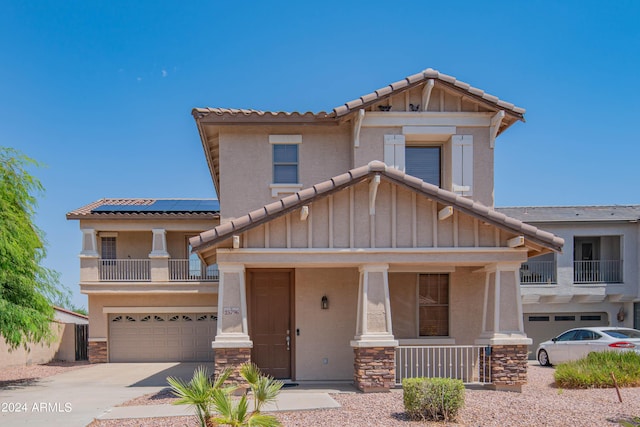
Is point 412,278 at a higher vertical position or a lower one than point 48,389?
higher

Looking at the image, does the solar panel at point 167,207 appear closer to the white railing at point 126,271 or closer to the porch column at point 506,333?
the white railing at point 126,271

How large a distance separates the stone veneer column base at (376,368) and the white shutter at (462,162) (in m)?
4.63

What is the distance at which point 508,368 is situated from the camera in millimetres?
11078

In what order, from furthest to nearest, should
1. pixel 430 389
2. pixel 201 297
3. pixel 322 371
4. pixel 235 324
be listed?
pixel 201 297, pixel 322 371, pixel 235 324, pixel 430 389

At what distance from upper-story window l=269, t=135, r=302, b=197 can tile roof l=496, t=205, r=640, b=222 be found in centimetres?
1232

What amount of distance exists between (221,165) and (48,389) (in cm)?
751

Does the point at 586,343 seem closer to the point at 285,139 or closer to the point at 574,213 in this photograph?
the point at 574,213

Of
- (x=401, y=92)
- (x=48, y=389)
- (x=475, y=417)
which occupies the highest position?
(x=401, y=92)

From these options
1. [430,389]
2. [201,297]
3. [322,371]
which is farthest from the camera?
[201,297]

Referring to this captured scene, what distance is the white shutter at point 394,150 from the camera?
12.8 m

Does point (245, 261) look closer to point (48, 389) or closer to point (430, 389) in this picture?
point (430, 389)

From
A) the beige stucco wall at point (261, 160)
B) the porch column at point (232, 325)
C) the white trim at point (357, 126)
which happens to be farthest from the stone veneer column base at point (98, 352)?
the white trim at point (357, 126)

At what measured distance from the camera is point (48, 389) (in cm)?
1329

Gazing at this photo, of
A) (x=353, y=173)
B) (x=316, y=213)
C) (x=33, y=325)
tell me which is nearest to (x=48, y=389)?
(x=33, y=325)
